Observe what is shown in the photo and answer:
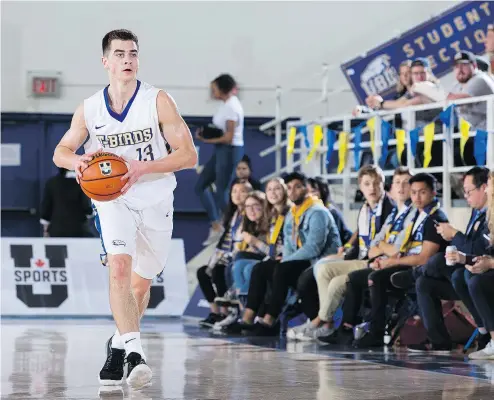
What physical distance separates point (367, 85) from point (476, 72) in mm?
4271

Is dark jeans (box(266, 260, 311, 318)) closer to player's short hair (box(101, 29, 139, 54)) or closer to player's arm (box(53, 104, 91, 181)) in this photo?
player's arm (box(53, 104, 91, 181))

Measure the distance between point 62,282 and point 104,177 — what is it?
8.39 metres

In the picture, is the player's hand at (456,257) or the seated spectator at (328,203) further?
the seated spectator at (328,203)

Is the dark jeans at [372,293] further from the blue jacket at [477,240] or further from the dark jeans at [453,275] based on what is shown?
the blue jacket at [477,240]

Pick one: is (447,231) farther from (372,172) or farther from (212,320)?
(212,320)

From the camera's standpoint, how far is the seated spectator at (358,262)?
32.5 feet

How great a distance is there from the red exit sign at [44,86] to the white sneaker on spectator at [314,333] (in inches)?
313

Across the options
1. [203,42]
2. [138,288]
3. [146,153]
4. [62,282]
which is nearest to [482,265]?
[138,288]

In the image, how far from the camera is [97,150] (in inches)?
257

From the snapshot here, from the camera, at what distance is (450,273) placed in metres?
9.08

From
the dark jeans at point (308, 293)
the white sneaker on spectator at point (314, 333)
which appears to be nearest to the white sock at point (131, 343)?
the white sneaker on spectator at point (314, 333)

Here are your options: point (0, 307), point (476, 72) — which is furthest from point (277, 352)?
point (0, 307)

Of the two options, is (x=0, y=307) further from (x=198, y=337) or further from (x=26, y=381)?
(x=26, y=381)

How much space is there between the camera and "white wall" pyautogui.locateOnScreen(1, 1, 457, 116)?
17.2 meters
